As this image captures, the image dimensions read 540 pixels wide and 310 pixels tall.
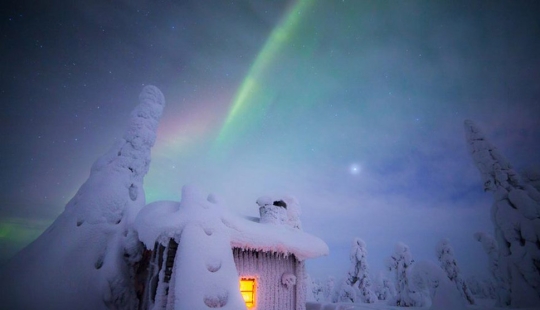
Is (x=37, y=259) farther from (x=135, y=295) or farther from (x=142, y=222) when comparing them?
(x=142, y=222)

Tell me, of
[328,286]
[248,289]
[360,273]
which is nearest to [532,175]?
[360,273]

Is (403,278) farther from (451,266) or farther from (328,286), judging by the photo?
(328,286)

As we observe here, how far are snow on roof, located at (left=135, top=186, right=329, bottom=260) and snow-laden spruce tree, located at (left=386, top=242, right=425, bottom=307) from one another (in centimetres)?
2263

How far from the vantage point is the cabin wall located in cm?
1027

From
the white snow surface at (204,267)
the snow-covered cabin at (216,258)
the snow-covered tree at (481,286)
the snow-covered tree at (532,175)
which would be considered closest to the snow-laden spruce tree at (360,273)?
the snow-covered tree at (532,175)

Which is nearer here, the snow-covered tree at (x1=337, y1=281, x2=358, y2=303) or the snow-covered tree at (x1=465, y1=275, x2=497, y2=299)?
the snow-covered tree at (x1=337, y1=281, x2=358, y2=303)

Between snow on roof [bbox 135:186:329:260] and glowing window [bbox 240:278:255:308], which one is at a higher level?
snow on roof [bbox 135:186:329:260]

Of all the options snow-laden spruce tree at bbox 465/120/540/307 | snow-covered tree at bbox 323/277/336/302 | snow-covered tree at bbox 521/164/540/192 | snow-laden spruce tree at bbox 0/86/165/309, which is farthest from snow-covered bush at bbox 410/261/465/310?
snow-covered tree at bbox 323/277/336/302

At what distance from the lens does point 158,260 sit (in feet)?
29.3

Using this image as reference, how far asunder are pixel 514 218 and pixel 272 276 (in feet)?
55.1

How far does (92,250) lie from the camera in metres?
11.3

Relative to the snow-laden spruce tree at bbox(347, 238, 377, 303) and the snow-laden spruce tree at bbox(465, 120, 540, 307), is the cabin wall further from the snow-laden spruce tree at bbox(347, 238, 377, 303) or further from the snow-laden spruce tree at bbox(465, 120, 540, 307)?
the snow-laden spruce tree at bbox(347, 238, 377, 303)

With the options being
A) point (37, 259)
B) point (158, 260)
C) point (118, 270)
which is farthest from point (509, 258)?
point (37, 259)

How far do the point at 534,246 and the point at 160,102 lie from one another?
26028 mm
